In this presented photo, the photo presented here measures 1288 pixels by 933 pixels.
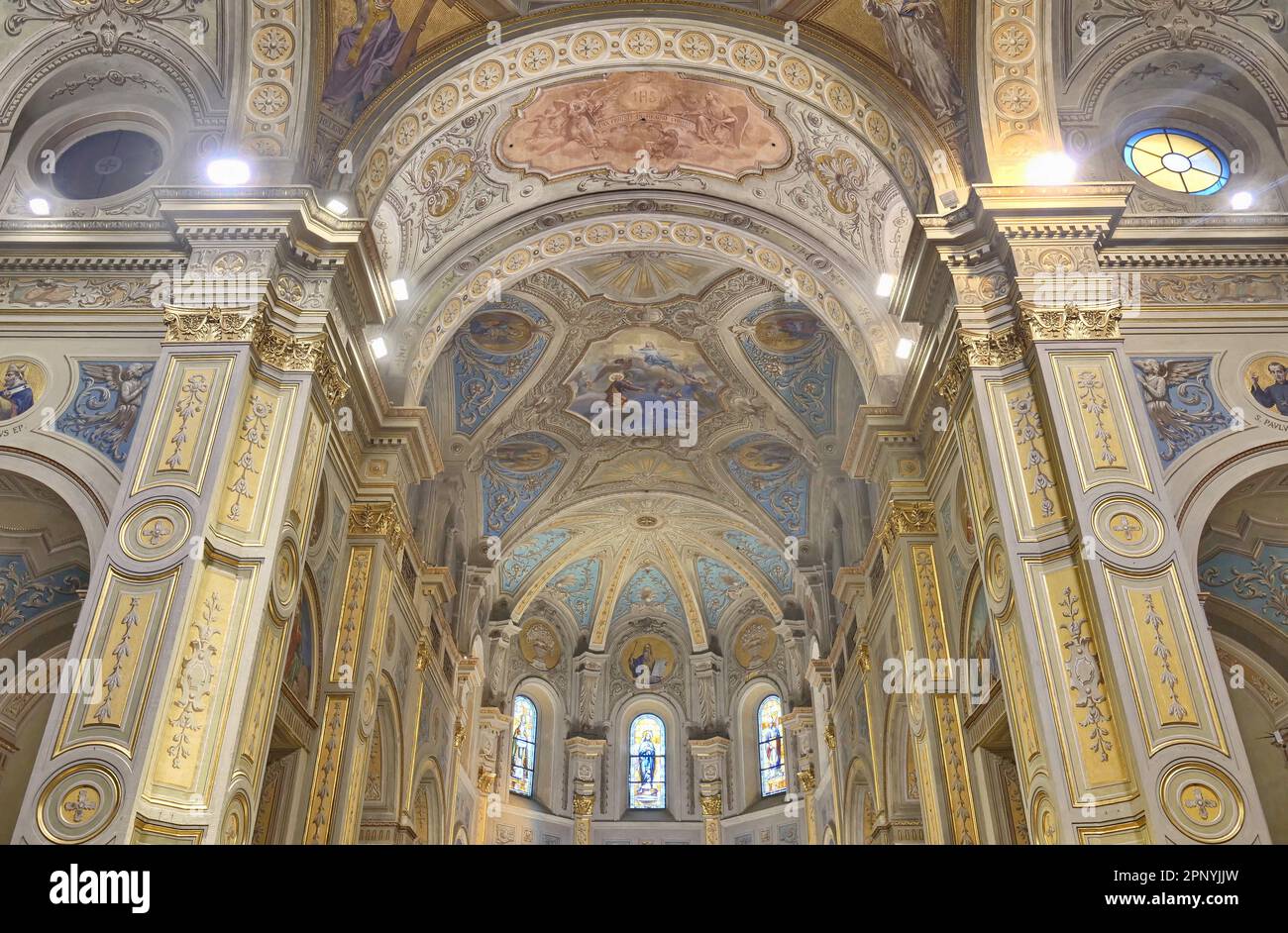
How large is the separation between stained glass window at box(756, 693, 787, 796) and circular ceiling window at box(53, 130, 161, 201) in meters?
19.0

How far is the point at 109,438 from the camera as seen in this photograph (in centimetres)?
977

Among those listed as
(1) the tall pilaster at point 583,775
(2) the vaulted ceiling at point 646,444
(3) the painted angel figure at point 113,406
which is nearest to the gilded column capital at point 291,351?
(3) the painted angel figure at point 113,406

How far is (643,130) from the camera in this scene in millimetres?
14602

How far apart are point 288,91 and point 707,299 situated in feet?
27.6

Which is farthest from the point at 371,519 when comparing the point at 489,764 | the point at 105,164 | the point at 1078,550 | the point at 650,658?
the point at 650,658

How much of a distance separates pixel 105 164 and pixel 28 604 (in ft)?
15.8

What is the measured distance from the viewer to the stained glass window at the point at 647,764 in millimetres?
26703

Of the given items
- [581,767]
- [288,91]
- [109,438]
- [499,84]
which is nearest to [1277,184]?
[499,84]

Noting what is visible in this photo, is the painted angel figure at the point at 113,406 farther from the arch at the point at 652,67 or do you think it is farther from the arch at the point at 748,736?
the arch at the point at 748,736

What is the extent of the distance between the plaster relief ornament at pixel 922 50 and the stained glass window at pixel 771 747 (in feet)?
56.1

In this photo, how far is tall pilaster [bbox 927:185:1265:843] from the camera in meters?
7.70

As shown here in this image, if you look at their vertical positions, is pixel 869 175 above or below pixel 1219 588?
above

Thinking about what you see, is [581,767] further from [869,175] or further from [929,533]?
[869,175]
